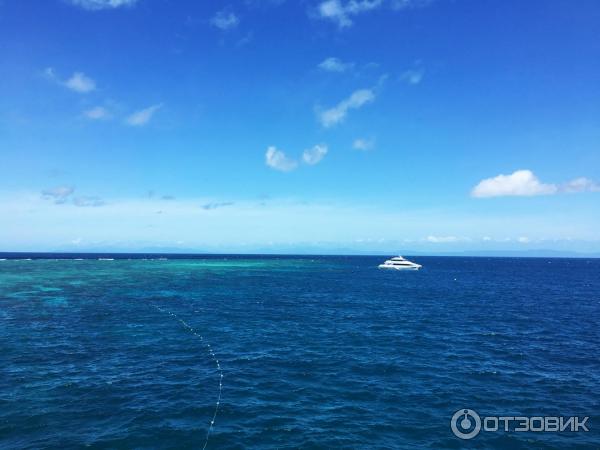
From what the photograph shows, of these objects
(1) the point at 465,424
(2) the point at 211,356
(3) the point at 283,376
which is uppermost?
(2) the point at 211,356

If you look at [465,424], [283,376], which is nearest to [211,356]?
[283,376]

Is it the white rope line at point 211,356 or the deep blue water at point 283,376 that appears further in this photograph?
the white rope line at point 211,356

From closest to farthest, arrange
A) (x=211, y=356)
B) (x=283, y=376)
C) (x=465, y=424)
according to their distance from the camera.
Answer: (x=465, y=424)
(x=283, y=376)
(x=211, y=356)

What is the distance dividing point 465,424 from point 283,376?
16775mm

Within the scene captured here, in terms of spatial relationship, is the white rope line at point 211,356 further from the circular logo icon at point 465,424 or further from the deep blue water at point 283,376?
the circular logo icon at point 465,424

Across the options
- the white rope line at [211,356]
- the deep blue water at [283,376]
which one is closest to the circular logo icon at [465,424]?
the deep blue water at [283,376]

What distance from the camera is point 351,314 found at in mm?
70625

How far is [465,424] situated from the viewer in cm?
2788

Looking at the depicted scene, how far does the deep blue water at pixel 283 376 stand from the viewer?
2581 centimetres

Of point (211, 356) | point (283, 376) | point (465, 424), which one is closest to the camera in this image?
point (465, 424)

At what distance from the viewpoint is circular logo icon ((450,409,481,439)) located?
26.7 metres

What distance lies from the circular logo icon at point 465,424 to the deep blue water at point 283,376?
666mm

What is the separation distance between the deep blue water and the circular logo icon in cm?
67

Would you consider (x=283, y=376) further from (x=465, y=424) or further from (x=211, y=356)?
(x=465, y=424)
